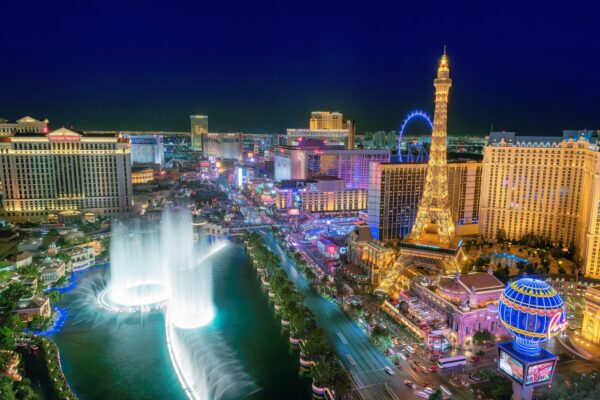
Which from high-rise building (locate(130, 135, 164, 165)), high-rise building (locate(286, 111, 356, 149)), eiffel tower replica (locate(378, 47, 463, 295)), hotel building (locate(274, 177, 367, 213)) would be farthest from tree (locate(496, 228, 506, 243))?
high-rise building (locate(130, 135, 164, 165))

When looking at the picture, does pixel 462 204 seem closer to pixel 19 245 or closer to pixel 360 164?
pixel 360 164

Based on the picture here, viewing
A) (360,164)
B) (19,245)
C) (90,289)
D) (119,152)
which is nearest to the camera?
(90,289)

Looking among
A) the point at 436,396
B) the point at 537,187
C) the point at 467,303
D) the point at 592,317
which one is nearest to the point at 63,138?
the point at 467,303

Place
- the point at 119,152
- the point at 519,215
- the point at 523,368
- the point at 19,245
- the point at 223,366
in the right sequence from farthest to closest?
1. the point at 119,152
2. the point at 519,215
3. the point at 19,245
4. the point at 223,366
5. the point at 523,368

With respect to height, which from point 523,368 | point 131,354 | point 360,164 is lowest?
point 131,354

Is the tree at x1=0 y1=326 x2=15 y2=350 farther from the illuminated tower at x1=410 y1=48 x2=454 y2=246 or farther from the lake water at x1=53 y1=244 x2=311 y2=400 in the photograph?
the illuminated tower at x1=410 y1=48 x2=454 y2=246

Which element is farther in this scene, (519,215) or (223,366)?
(519,215)

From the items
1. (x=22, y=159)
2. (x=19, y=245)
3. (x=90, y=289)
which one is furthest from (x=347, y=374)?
(x=22, y=159)

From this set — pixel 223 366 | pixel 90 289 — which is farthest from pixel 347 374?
pixel 90 289

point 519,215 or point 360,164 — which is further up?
point 360,164
